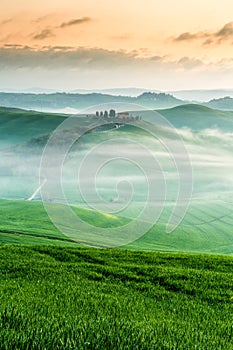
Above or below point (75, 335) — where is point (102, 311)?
below

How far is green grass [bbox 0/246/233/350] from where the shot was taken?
8.42m

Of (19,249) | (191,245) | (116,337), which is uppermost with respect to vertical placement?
(116,337)

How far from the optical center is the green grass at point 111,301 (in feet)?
27.6

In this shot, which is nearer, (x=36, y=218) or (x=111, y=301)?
(x=111, y=301)

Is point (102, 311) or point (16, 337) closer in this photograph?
point (16, 337)

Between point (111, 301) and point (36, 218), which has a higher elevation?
point (111, 301)

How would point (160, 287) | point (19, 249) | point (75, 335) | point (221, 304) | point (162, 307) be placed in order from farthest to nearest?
point (19, 249) < point (160, 287) < point (221, 304) < point (162, 307) < point (75, 335)

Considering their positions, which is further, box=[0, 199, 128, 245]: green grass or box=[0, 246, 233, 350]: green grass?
box=[0, 199, 128, 245]: green grass

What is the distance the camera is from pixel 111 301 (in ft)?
48.5

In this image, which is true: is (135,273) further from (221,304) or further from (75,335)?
(75,335)

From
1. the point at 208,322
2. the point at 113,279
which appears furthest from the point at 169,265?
the point at 208,322

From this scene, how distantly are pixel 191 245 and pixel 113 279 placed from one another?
15848cm

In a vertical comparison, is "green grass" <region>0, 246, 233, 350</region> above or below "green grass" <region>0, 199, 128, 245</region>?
above

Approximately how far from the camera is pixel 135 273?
2316 centimetres
